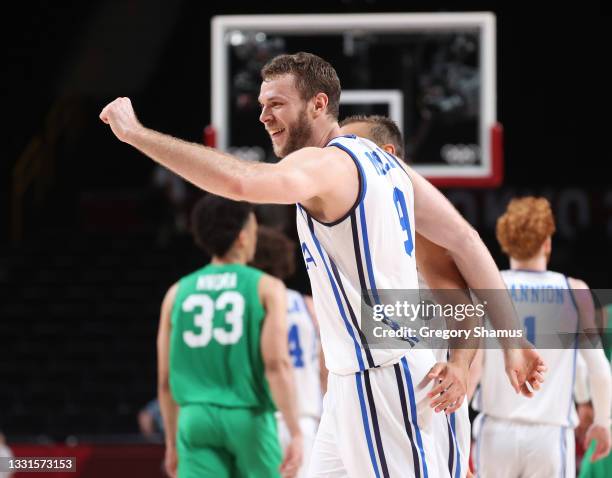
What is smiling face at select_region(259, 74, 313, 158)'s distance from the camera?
3297mm

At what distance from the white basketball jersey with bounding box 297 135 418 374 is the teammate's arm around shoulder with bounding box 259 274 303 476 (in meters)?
1.82

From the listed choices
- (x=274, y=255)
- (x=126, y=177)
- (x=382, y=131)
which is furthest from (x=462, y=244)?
(x=126, y=177)

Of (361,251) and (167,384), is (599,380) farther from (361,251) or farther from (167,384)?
(361,251)

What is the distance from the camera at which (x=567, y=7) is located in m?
17.1

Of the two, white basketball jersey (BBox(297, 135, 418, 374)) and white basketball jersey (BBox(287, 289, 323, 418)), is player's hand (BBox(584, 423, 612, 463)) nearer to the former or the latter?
white basketball jersey (BBox(287, 289, 323, 418))

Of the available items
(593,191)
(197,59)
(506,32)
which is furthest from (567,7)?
(197,59)

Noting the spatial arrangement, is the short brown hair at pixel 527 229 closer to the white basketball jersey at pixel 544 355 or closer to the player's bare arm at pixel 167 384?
the white basketball jersey at pixel 544 355

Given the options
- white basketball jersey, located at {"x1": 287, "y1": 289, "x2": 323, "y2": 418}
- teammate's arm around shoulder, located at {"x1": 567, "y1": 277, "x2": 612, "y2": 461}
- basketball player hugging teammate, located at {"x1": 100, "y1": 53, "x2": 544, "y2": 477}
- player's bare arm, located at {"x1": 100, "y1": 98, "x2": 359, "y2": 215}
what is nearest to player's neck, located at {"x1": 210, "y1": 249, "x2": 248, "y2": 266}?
white basketball jersey, located at {"x1": 287, "y1": 289, "x2": 323, "y2": 418}

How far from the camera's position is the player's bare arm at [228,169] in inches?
105

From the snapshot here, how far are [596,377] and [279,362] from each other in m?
1.60

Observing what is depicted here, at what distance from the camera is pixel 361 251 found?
3109mm

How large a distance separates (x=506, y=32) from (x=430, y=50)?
8636 millimetres

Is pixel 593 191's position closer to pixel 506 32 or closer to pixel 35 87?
pixel 506 32

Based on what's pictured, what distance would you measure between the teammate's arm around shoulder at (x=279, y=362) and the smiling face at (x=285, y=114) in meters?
1.90
